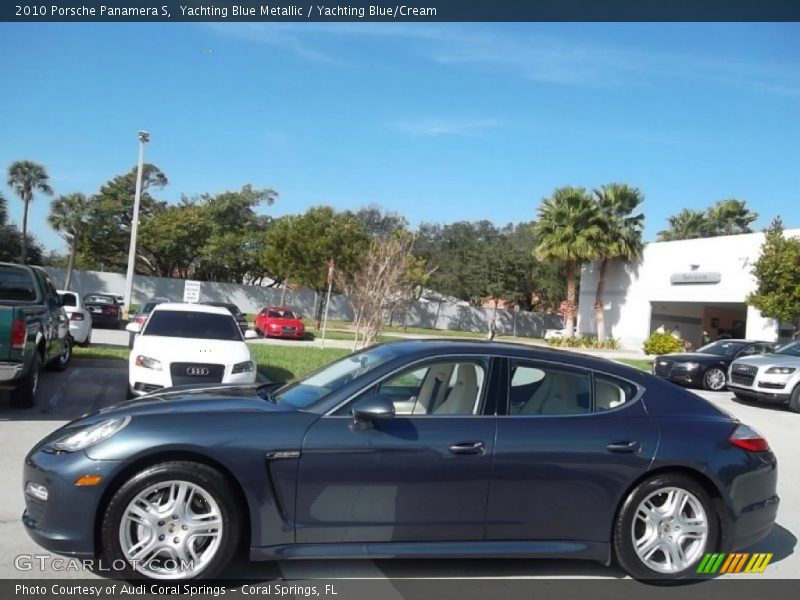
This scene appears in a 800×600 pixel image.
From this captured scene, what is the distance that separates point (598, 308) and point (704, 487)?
38.3 m

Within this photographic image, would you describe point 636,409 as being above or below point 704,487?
above

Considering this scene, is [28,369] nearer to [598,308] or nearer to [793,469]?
[793,469]

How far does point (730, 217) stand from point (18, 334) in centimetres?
5629

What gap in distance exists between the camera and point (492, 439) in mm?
4504

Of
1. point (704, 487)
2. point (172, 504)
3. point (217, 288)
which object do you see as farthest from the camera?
point (217, 288)

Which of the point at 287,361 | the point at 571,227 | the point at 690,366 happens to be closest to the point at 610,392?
the point at 287,361

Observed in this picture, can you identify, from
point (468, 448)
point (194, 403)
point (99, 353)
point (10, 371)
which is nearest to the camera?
point (468, 448)

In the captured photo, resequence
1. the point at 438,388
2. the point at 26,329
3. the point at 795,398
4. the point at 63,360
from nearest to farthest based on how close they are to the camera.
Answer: the point at 438,388 < the point at 26,329 < the point at 63,360 < the point at 795,398

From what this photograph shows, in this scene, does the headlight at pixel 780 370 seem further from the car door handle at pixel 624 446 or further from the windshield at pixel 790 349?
the car door handle at pixel 624 446

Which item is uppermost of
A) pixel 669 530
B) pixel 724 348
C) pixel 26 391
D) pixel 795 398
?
pixel 724 348

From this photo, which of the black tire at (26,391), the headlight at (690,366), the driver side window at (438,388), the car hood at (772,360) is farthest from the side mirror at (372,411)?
the headlight at (690,366)

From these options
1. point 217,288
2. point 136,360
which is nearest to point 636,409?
point 136,360

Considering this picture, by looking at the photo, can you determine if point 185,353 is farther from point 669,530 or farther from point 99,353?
point 99,353

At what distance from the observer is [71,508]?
407cm
